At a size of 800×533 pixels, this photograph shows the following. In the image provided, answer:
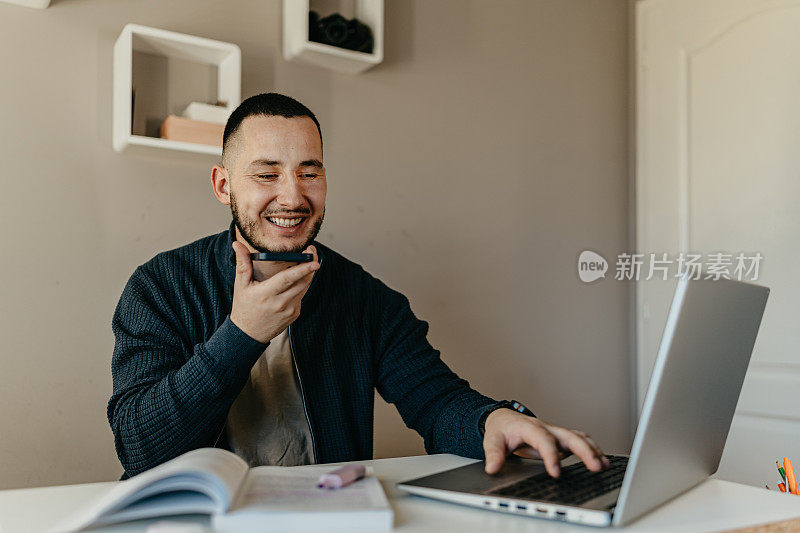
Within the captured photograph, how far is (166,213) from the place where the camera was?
185 centimetres

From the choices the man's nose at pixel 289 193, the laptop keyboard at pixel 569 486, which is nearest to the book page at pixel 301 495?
the laptop keyboard at pixel 569 486

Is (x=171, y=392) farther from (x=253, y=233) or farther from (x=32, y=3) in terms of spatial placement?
(x=32, y=3)

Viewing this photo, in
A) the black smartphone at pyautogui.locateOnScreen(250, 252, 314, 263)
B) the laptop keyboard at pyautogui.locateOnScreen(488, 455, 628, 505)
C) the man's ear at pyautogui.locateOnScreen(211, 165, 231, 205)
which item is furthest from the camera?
the man's ear at pyautogui.locateOnScreen(211, 165, 231, 205)

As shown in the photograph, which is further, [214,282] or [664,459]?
[214,282]

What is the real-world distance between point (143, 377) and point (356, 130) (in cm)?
116

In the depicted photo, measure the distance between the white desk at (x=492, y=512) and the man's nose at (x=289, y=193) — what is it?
1.97 feet

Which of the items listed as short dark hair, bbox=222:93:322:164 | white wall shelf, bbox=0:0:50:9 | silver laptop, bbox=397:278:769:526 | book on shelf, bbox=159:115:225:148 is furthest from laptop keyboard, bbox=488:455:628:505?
white wall shelf, bbox=0:0:50:9

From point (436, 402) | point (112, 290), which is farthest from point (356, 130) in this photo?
point (436, 402)

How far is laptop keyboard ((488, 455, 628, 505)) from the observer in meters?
0.79

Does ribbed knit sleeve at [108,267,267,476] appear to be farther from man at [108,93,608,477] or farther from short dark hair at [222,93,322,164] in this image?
short dark hair at [222,93,322,164]

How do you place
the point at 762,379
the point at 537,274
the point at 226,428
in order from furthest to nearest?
the point at 537,274 < the point at 762,379 < the point at 226,428

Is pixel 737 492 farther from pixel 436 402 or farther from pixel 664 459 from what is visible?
pixel 436 402

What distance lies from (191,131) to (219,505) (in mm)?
1268

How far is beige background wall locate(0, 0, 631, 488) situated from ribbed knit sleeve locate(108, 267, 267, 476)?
544 millimetres
